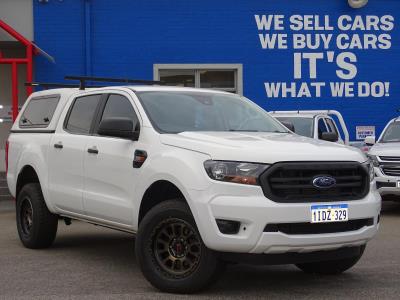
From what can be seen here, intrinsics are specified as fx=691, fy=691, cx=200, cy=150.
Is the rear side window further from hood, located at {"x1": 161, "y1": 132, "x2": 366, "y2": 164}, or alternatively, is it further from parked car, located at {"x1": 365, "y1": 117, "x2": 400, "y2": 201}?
parked car, located at {"x1": 365, "y1": 117, "x2": 400, "y2": 201}

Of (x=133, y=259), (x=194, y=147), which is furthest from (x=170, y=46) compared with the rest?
(x=194, y=147)

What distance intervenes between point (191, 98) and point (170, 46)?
1129 centimetres

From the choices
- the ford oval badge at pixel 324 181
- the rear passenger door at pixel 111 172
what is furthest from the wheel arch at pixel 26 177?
the ford oval badge at pixel 324 181

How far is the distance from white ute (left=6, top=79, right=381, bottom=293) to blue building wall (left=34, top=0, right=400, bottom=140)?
1076 cm

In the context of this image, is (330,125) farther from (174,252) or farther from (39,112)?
(174,252)

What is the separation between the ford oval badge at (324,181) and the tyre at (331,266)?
1202mm

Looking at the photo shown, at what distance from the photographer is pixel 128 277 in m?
6.57

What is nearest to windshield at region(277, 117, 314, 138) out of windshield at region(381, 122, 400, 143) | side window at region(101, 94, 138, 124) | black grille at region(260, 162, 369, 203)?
windshield at region(381, 122, 400, 143)

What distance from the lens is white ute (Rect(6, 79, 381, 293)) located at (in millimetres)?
5379

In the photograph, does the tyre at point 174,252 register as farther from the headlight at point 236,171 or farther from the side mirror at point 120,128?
the side mirror at point 120,128

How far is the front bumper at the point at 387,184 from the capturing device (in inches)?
464

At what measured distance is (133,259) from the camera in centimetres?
761

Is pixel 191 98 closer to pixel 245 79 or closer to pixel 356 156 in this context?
pixel 356 156

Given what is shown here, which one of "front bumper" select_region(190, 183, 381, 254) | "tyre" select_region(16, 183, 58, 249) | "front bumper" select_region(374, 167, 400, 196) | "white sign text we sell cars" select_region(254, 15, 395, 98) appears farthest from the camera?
"white sign text we sell cars" select_region(254, 15, 395, 98)
